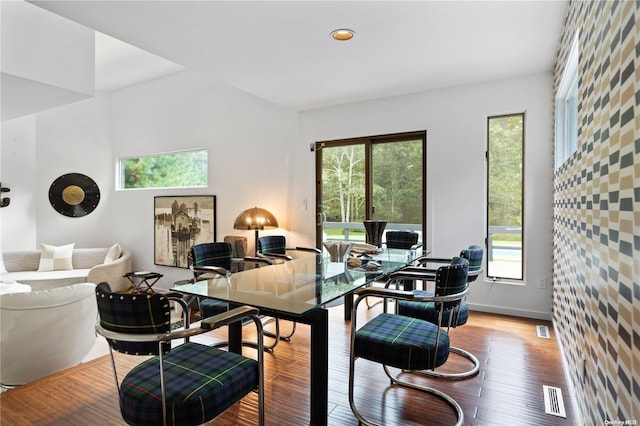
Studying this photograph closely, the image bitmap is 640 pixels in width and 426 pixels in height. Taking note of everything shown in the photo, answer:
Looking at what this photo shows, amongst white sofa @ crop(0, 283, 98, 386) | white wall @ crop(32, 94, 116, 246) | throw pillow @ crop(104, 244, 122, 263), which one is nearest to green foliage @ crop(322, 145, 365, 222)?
white sofa @ crop(0, 283, 98, 386)

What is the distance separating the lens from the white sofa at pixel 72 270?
578 centimetres

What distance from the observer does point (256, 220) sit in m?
5.06

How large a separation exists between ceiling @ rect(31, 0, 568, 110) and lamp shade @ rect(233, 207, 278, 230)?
175 cm

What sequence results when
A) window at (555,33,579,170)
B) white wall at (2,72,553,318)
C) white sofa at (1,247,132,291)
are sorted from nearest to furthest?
window at (555,33,579,170) < white wall at (2,72,553,318) < white sofa at (1,247,132,291)

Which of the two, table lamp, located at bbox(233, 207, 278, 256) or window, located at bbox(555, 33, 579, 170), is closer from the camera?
window, located at bbox(555, 33, 579, 170)

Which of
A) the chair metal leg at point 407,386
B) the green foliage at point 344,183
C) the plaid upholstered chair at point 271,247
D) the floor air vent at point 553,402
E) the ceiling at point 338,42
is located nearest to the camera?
the chair metal leg at point 407,386

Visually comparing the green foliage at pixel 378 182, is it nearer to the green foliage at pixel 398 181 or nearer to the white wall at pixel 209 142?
the green foliage at pixel 398 181

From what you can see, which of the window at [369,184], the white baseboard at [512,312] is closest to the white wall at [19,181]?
the window at [369,184]

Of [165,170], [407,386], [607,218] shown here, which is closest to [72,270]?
[165,170]

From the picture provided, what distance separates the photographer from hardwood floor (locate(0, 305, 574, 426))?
203 centimetres

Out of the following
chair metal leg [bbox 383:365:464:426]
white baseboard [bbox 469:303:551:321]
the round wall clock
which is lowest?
chair metal leg [bbox 383:365:464:426]

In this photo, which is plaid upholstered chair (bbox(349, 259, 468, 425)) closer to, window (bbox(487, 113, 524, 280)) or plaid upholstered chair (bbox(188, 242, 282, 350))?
plaid upholstered chair (bbox(188, 242, 282, 350))

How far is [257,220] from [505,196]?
317 centimetres

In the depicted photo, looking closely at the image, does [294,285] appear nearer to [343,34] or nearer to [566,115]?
[343,34]
